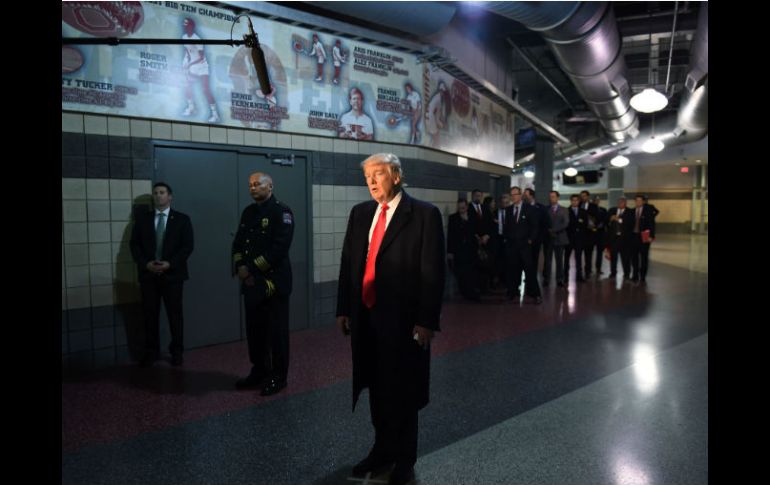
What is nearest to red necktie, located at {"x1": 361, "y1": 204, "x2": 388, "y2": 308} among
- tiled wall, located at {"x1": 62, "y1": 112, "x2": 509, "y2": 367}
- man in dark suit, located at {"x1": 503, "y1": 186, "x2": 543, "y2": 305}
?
tiled wall, located at {"x1": 62, "y1": 112, "x2": 509, "y2": 367}

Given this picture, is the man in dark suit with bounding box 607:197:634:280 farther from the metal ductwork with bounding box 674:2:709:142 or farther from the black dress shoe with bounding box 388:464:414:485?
the black dress shoe with bounding box 388:464:414:485

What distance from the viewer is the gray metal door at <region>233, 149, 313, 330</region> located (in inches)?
231

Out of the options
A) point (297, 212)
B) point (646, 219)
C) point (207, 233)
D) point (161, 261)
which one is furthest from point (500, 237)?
point (161, 261)

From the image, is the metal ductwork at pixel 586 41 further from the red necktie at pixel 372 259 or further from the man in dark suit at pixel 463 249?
the red necktie at pixel 372 259

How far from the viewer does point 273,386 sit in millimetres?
3994

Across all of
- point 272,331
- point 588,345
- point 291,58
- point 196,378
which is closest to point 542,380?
point 588,345

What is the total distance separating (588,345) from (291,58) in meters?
4.52

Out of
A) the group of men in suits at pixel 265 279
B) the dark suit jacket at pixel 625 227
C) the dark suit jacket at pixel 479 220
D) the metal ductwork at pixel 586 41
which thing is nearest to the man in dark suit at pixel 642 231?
the dark suit jacket at pixel 625 227

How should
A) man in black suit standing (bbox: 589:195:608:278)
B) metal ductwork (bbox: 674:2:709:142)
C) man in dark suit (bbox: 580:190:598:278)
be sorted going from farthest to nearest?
man in black suit standing (bbox: 589:195:608:278)
man in dark suit (bbox: 580:190:598:278)
metal ductwork (bbox: 674:2:709:142)

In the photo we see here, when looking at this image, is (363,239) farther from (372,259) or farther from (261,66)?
(261,66)

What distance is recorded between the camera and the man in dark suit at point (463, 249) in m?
7.82

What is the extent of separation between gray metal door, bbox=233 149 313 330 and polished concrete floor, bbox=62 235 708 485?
402 mm

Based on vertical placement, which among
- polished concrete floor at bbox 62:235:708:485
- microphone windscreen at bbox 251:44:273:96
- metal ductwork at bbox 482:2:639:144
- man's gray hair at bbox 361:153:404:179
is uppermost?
metal ductwork at bbox 482:2:639:144
